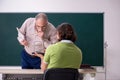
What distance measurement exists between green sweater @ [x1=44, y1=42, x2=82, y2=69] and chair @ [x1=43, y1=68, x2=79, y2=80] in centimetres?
9

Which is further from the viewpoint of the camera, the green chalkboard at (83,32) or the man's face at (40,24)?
the green chalkboard at (83,32)

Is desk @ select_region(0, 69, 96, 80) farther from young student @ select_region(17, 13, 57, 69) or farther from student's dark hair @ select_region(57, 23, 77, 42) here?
student's dark hair @ select_region(57, 23, 77, 42)

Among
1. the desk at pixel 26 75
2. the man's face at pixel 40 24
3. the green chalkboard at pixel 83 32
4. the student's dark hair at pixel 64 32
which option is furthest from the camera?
the green chalkboard at pixel 83 32

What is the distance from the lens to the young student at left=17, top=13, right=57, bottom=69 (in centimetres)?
322

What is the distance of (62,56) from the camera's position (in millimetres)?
2137

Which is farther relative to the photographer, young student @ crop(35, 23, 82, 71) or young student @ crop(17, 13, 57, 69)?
young student @ crop(17, 13, 57, 69)

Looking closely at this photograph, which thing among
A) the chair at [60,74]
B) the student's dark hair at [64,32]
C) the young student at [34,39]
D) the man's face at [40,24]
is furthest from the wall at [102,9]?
the chair at [60,74]

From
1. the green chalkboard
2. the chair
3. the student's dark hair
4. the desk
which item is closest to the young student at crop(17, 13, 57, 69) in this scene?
the desk

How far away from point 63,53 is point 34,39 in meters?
1.24

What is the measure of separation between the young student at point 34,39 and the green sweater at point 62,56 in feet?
3.31

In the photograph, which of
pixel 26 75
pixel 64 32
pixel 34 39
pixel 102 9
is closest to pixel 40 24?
pixel 34 39

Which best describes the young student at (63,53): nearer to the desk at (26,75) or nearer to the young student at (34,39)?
the desk at (26,75)

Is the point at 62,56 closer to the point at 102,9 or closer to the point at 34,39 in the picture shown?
the point at 34,39

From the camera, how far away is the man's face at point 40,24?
301 centimetres
